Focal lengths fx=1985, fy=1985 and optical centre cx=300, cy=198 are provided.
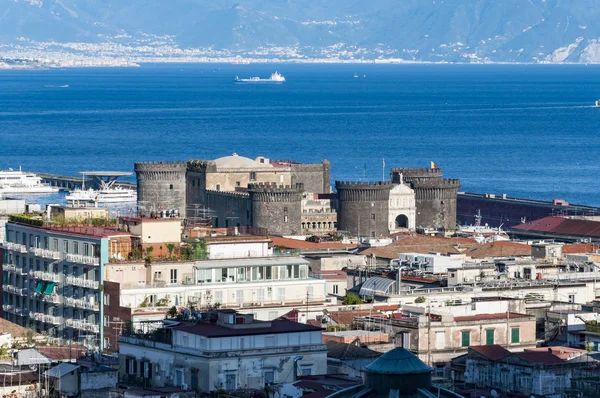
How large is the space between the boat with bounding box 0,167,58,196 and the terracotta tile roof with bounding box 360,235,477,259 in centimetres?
7159

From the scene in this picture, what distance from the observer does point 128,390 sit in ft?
95.1

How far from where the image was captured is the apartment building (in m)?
46.8

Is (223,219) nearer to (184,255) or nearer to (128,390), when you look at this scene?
(184,255)

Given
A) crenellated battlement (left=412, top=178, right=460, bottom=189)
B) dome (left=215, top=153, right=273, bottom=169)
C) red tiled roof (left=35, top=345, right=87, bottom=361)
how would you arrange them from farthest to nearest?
crenellated battlement (left=412, top=178, right=460, bottom=189)
dome (left=215, top=153, right=273, bottom=169)
red tiled roof (left=35, top=345, right=87, bottom=361)

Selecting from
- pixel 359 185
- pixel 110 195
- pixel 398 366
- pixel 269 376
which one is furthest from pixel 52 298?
pixel 110 195

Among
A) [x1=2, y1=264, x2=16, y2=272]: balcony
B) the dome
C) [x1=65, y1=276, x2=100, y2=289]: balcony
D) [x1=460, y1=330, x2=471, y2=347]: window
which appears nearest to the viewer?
[x1=460, y1=330, x2=471, y2=347]: window

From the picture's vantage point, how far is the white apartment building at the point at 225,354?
31625 millimetres

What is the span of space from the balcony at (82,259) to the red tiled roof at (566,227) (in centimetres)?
3557

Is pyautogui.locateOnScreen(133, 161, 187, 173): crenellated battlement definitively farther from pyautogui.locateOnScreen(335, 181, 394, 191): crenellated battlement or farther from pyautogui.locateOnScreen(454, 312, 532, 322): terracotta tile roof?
pyautogui.locateOnScreen(454, 312, 532, 322): terracotta tile roof

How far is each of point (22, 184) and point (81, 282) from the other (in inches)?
3739

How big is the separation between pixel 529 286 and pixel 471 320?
899cm

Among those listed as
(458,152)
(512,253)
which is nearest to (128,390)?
(512,253)

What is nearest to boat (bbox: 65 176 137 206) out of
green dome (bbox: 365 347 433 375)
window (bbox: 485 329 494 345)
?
window (bbox: 485 329 494 345)

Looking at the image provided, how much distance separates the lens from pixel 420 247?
6544cm
